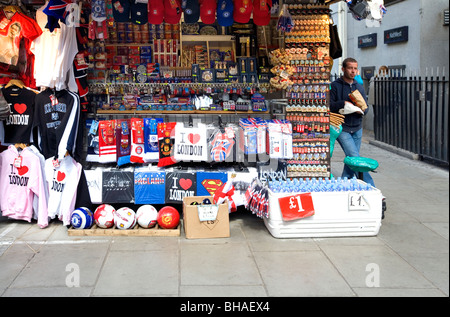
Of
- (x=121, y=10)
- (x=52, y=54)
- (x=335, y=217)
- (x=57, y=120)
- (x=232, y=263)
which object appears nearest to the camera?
(x=232, y=263)

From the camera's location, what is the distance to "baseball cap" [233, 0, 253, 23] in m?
7.39

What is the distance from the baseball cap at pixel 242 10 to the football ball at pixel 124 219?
116 inches

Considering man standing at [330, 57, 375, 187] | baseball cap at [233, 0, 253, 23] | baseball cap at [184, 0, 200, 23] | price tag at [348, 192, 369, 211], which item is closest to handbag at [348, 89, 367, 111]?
man standing at [330, 57, 375, 187]

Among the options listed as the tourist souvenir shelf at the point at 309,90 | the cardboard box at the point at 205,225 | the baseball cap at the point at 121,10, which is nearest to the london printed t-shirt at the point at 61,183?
the cardboard box at the point at 205,225

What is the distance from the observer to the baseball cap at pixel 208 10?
7434 mm

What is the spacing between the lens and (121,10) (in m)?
7.53

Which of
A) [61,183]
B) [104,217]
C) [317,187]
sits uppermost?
[61,183]

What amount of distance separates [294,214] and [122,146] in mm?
2390

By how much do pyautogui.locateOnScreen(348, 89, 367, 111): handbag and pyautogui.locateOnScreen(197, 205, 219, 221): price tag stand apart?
2.81 meters

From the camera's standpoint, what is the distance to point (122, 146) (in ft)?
23.4

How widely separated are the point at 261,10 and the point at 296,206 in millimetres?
2804

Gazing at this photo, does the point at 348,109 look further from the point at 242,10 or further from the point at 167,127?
the point at 167,127

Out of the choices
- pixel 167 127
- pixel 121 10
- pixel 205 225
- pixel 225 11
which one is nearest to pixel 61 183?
pixel 167 127

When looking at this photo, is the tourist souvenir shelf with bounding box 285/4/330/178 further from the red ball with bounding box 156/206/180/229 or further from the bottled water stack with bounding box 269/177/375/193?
the red ball with bounding box 156/206/180/229
